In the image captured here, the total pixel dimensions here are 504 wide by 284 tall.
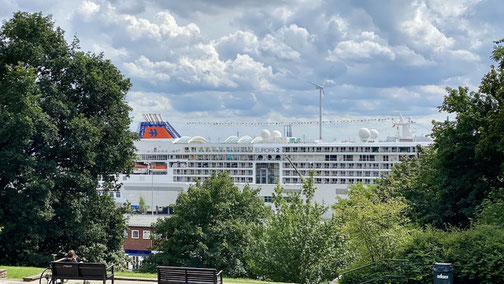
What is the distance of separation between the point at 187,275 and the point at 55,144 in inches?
581

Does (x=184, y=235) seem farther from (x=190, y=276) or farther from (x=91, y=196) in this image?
(x=190, y=276)

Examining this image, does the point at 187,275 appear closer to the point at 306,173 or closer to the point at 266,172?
the point at 306,173

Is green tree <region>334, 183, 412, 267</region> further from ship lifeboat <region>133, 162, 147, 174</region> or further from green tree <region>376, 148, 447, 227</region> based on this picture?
ship lifeboat <region>133, 162, 147, 174</region>

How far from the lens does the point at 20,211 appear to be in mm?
22109

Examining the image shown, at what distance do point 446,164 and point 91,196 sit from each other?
16.8 m

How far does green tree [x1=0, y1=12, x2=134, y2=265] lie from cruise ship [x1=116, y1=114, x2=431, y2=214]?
5953 centimetres

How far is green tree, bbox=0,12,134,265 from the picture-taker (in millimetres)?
22188

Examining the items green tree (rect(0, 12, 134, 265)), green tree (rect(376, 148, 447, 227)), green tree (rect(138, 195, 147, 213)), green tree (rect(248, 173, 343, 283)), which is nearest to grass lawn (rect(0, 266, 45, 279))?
green tree (rect(0, 12, 134, 265))

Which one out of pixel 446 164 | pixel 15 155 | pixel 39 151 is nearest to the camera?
pixel 15 155

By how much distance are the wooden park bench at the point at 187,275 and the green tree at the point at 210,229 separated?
48.5 feet

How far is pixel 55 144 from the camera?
24.0 m

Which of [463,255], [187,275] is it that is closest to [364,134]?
[463,255]

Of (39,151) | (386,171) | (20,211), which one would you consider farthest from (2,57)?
(386,171)

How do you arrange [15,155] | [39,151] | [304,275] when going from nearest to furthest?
[304,275] < [15,155] < [39,151]
